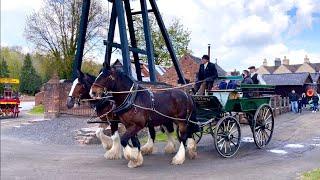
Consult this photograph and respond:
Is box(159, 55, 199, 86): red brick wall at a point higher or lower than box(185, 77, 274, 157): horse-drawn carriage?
higher

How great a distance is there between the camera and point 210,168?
28.8 feet

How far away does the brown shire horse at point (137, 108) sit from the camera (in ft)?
28.3

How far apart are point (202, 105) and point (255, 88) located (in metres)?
1.85

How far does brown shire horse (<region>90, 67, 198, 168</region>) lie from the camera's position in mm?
8633

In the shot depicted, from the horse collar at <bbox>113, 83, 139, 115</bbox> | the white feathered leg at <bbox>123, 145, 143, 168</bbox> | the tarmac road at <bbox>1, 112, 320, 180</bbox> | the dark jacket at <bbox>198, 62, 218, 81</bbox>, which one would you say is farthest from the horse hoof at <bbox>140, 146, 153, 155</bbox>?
the dark jacket at <bbox>198, 62, 218, 81</bbox>

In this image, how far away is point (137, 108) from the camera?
880 centimetres

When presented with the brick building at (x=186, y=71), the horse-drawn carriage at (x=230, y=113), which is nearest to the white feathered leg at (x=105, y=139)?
the horse-drawn carriage at (x=230, y=113)

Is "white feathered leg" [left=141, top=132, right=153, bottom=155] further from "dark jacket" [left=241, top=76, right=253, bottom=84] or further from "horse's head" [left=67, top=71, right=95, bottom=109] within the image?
"dark jacket" [left=241, top=76, right=253, bottom=84]

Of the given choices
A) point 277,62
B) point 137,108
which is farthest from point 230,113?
point 277,62

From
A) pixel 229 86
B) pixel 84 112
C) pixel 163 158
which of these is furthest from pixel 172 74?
pixel 163 158

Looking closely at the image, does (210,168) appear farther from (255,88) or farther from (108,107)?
(255,88)

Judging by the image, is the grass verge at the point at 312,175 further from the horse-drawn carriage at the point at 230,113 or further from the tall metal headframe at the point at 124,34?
the tall metal headframe at the point at 124,34

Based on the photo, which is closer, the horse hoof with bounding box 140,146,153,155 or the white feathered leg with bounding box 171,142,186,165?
the white feathered leg with bounding box 171,142,186,165

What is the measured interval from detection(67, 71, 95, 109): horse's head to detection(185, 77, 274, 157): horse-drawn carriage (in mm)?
2802
